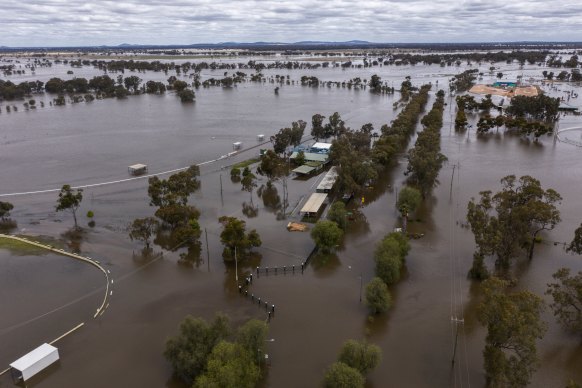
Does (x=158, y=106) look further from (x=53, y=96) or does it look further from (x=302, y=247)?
(x=302, y=247)

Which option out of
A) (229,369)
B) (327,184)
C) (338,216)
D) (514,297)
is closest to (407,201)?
(338,216)

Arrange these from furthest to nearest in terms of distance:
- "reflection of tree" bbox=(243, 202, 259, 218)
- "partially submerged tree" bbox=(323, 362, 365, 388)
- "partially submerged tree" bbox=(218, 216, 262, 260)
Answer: "reflection of tree" bbox=(243, 202, 259, 218) < "partially submerged tree" bbox=(218, 216, 262, 260) < "partially submerged tree" bbox=(323, 362, 365, 388)

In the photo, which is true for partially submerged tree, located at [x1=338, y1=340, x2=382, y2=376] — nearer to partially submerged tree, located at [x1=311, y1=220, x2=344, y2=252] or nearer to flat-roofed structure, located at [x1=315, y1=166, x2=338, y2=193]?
partially submerged tree, located at [x1=311, y1=220, x2=344, y2=252]

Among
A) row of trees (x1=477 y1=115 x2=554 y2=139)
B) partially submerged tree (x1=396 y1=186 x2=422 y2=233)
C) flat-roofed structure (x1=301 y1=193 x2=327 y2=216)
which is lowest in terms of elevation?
flat-roofed structure (x1=301 y1=193 x2=327 y2=216)

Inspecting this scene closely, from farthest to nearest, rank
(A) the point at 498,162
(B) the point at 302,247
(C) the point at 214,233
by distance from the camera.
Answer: (A) the point at 498,162
(C) the point at 214,233
(B) the point at 302,247

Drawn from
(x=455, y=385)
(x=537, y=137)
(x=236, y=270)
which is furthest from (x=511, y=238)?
(x=537, y=137)

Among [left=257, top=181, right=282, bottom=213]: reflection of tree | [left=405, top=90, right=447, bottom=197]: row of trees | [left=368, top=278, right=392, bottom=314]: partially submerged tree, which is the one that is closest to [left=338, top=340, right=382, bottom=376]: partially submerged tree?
[left=368, top=278, right=392, bottom=314]: partially submerged tree
